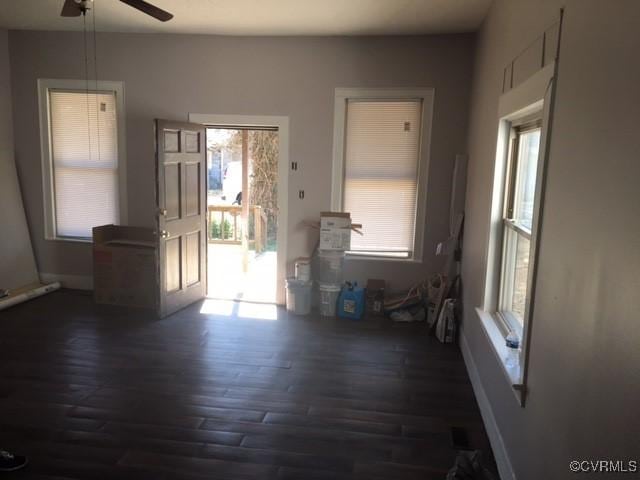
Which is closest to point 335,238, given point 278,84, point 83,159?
point 278,84

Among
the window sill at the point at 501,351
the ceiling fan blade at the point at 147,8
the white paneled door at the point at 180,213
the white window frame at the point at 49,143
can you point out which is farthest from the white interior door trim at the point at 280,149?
the window sill at the point at 501,351

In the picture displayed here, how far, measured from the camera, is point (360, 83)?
5148mm

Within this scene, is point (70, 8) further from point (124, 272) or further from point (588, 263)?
point (588, 263)

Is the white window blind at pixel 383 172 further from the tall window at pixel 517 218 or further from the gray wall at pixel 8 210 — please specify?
the gray wall at pixel 8 210

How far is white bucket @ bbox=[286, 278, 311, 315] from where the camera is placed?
207 inches

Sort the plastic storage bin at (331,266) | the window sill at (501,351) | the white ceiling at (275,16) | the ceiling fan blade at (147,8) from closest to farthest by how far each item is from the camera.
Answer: the window sill at (501,351) → the ceiling fan blade at (147,8) → the white ceiling at (275,16) → the plastic storage bin at (331,266)

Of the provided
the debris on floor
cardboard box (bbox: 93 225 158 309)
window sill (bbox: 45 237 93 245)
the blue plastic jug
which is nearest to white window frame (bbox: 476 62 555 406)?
the debris on floor

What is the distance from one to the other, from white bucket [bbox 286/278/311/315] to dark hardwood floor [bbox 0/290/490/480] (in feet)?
0.82

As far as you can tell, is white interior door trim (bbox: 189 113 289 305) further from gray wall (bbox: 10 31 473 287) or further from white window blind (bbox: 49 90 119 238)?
white window blind (bbox: 49 90 119 238)

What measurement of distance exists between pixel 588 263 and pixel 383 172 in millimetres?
3770

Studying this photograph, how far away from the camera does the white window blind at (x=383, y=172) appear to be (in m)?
5.19

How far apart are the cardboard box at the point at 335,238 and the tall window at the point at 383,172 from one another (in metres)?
0.26

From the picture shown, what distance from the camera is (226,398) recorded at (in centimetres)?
336

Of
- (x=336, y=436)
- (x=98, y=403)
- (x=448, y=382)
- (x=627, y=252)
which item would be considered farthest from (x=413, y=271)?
(x=627, y=252)
